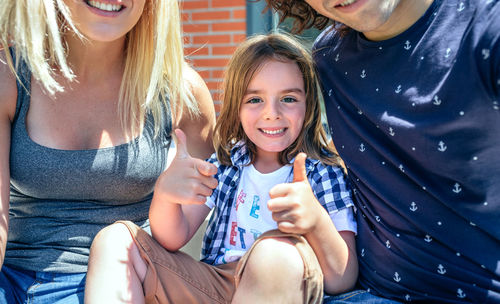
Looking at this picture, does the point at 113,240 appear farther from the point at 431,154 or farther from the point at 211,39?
the point at 211,39

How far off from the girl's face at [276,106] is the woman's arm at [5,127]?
77cm

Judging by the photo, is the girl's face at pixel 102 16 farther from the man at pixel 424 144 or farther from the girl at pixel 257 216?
the man at pixel 424 144

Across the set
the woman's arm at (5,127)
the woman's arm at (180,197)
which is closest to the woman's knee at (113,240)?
the woman's arm at (180,197)

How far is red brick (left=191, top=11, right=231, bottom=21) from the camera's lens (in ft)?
13.7

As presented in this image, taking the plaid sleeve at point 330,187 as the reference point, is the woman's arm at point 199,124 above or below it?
above

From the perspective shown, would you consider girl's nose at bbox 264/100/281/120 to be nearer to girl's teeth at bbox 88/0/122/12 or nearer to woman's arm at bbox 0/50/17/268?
girl's teeth at bbox 88/0/122/12

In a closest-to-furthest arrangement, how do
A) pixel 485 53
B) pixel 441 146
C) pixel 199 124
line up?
pixel 485 53 → pixel 441 146 → pixel 199 124

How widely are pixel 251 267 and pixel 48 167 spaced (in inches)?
30.1

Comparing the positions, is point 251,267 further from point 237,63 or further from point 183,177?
point 237,63

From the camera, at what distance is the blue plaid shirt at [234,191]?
171 cm

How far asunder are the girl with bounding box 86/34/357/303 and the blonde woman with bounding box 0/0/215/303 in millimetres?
201

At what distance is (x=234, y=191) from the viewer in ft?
6.29

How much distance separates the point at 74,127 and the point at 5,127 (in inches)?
8.3

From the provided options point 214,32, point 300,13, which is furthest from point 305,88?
point 214,32
